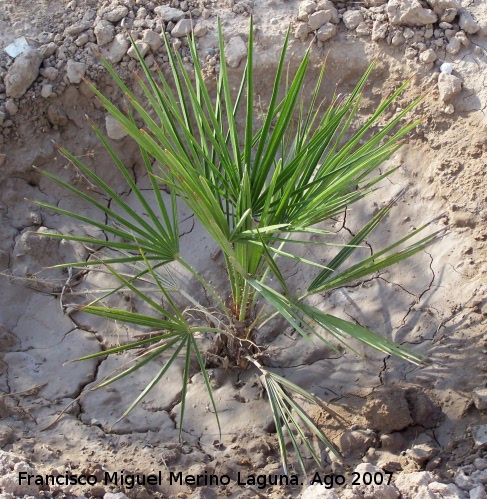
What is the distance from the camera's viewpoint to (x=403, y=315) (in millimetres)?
2662

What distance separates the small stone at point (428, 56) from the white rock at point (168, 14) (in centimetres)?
118

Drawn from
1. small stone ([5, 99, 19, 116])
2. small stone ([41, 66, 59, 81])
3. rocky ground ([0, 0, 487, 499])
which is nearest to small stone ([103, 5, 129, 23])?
rocky ground ([0, 0, 487, 499])

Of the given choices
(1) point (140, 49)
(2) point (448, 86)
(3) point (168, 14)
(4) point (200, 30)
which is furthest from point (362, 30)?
(1) point (140, 49)

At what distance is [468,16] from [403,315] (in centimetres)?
147

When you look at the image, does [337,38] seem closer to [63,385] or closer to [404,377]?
[404,377]

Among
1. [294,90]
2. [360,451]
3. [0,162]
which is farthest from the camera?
[0,162]

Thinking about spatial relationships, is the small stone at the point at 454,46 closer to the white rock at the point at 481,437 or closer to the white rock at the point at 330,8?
the white rock at the point at 330,8

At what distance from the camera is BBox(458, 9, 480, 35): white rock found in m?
3.05

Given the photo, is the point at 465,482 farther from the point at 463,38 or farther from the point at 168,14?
the point at 168,14

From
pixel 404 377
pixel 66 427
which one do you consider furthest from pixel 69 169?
pixel 404 377

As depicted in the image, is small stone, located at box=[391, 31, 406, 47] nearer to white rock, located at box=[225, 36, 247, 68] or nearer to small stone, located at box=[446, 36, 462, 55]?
small stone, located at box=[446, 36, 462, 55]

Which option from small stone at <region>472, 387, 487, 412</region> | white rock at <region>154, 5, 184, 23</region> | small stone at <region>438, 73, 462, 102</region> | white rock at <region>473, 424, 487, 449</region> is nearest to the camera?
white rock at <region>473, 424, 487, 449</region>

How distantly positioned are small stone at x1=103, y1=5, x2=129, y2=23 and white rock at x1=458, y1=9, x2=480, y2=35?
1.61m

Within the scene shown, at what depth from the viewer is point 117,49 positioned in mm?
3213
